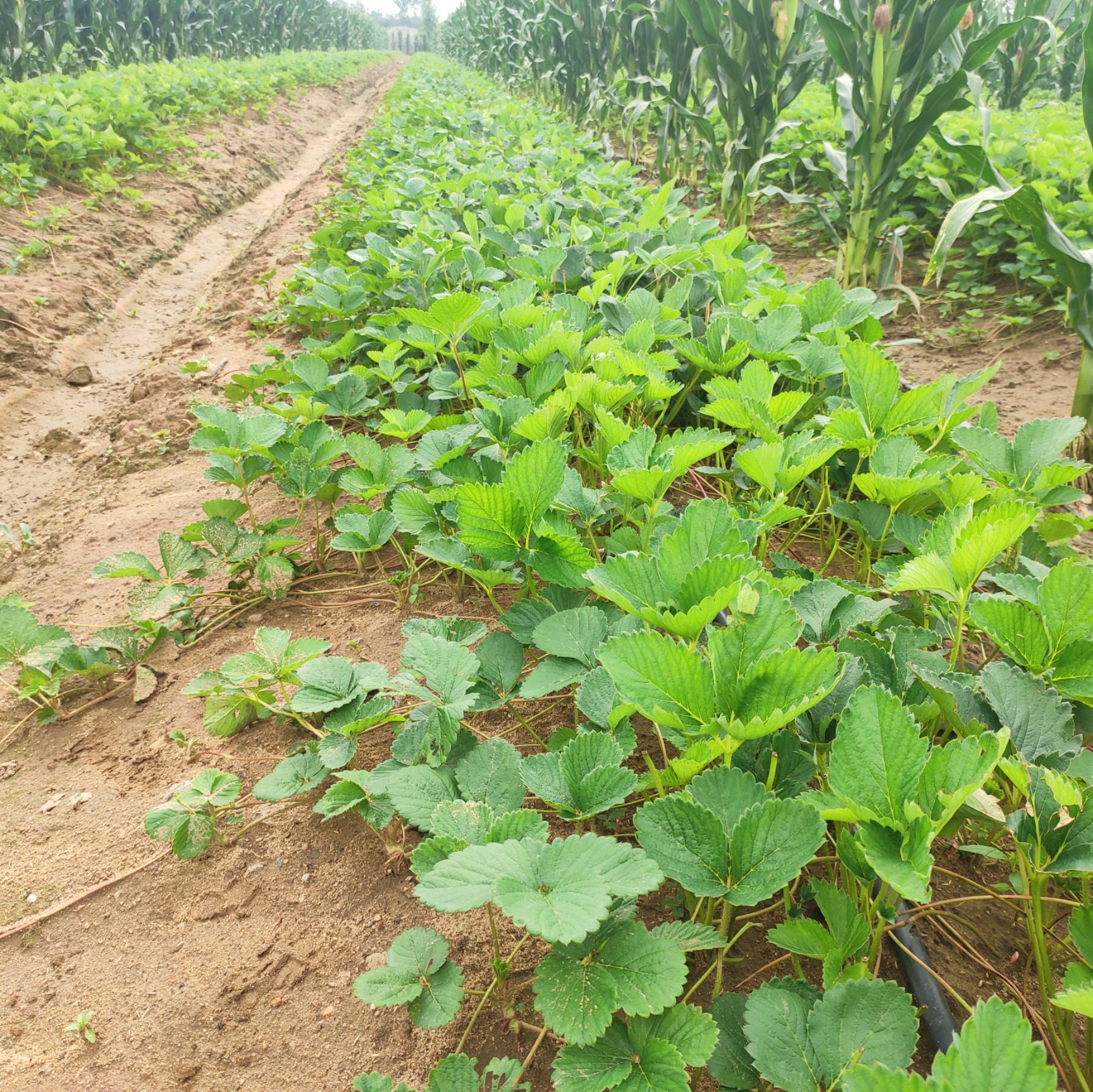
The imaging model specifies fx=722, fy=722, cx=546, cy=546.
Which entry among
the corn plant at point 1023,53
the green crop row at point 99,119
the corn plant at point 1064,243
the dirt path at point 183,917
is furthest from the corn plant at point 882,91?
the corn plant at point 1023,53

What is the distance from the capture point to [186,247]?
6133 mm

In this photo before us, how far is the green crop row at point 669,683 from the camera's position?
0.68 metres

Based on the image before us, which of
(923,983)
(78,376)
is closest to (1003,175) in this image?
(923,983)

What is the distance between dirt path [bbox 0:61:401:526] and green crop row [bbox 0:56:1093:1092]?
1611 mm

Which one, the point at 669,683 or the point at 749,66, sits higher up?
the point at 749,66

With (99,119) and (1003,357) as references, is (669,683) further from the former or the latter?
(99,119)

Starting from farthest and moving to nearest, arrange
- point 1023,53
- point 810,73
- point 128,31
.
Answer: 1. point 128,31
2. point 1023,53
3. point 810,73

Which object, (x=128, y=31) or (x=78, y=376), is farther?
(x=128, y=31)

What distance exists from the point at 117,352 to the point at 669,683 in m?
4.61

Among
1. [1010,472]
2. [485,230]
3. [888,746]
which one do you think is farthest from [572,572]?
[485,230]

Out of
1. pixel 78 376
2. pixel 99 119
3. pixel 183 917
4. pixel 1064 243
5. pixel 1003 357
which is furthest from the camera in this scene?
pixel 99 119

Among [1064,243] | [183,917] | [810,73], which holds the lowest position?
[183,917]

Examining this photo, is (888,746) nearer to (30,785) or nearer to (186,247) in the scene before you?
(30,785)

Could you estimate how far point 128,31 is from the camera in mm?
12625
